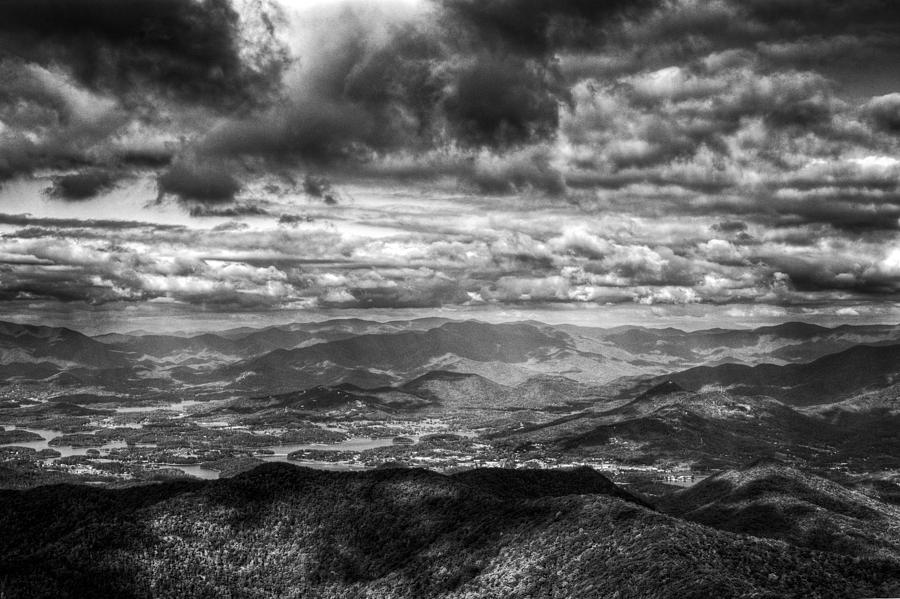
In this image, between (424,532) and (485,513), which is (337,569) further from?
(485,513)

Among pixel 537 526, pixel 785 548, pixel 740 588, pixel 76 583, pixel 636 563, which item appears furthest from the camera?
pixel 76 583

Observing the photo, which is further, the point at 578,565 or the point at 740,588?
the point at 578,565

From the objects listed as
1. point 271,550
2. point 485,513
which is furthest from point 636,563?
point 271,550

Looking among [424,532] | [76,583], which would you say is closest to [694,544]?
[424,532]

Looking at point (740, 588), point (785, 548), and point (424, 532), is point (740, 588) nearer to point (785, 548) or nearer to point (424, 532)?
point (785, 548)

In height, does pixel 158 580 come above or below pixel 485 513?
below

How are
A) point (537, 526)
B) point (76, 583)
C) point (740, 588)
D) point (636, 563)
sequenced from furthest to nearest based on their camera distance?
point (76, 583) → point (537, 526) → point (636, 563) → point (740, 588)

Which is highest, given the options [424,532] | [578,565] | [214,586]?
[578,565]

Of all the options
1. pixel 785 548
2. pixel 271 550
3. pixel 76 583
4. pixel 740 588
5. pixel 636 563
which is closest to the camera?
pixel 740 588

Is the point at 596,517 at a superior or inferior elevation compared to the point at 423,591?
superior
